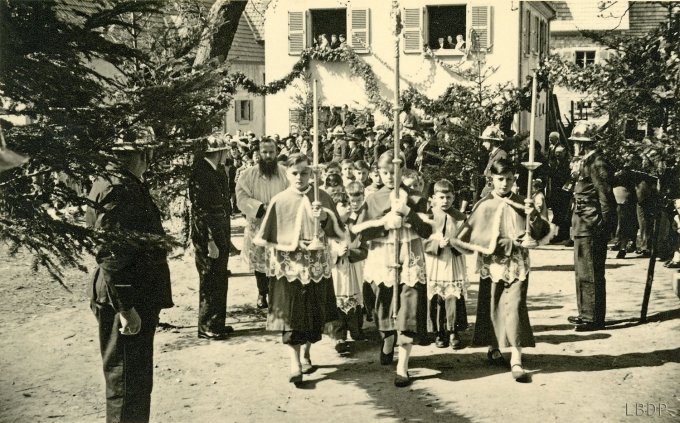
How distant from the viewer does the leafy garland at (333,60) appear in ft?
75.9

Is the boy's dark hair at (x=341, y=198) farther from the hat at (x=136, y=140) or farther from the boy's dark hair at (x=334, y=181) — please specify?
the hat at (x=136, y=140)

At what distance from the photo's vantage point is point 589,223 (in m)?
8.60

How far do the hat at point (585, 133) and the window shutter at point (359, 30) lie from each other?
15383 millimetres

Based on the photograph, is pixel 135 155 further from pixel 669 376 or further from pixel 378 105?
pixel 378 105

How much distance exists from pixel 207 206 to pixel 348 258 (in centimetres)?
176

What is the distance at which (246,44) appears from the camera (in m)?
33.4

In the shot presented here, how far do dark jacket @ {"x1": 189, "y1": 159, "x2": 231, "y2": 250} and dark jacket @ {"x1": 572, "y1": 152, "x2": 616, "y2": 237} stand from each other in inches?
156

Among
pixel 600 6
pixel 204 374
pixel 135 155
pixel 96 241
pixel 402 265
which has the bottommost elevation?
pixel 204 374

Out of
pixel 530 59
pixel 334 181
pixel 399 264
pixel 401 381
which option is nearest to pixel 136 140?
pixel 399 264

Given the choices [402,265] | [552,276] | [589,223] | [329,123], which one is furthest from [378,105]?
[402,265]

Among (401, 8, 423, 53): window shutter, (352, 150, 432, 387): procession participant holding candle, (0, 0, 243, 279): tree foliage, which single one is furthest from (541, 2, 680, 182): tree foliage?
(401, 8, 423, 53): window shutter

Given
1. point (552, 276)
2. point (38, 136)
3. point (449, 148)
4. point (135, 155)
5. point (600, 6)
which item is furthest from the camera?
point (552, 276)

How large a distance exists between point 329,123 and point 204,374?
1563 centimetres

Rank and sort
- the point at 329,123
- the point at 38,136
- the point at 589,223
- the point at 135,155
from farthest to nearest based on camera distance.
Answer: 1. the point at 329,123
2. the point at 589,223
3. the point at 135,155
4. the point at 38,136
